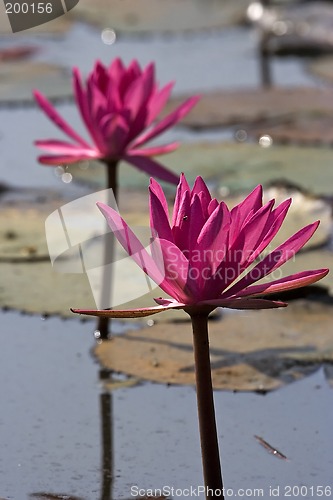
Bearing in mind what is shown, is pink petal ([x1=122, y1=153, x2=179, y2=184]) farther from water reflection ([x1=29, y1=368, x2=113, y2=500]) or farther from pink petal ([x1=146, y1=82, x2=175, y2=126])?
water reflection ([x1=29, y1=368, x2=113, y2=500])

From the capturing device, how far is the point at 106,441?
6.70 ft

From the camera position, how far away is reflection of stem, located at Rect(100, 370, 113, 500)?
1852 millimetres

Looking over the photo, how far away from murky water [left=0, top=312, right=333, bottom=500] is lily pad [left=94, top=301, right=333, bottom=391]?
33 millimetres

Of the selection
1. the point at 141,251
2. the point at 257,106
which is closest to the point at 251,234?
the point at 141,251

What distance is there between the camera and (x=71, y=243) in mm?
2922

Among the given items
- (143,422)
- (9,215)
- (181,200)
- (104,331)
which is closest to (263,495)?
(143,422)

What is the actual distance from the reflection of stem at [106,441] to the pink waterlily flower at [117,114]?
1.56 feet

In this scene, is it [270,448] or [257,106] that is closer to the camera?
[270,448]

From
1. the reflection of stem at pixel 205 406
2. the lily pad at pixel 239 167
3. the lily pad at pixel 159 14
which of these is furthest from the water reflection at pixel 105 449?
the lily pad at pixel 159 14

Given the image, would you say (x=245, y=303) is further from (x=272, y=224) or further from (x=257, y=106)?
(x=257, y=106)

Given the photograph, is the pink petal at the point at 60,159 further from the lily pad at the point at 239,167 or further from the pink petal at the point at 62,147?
the lily pad at the point at 239,167

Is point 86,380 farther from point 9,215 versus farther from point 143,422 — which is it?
point 9,215

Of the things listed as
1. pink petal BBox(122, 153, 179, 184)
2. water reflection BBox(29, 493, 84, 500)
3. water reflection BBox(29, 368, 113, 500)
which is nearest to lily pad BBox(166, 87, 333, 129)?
pink petal BBox(122, 153, 179, 184)

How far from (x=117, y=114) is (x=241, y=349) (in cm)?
56
